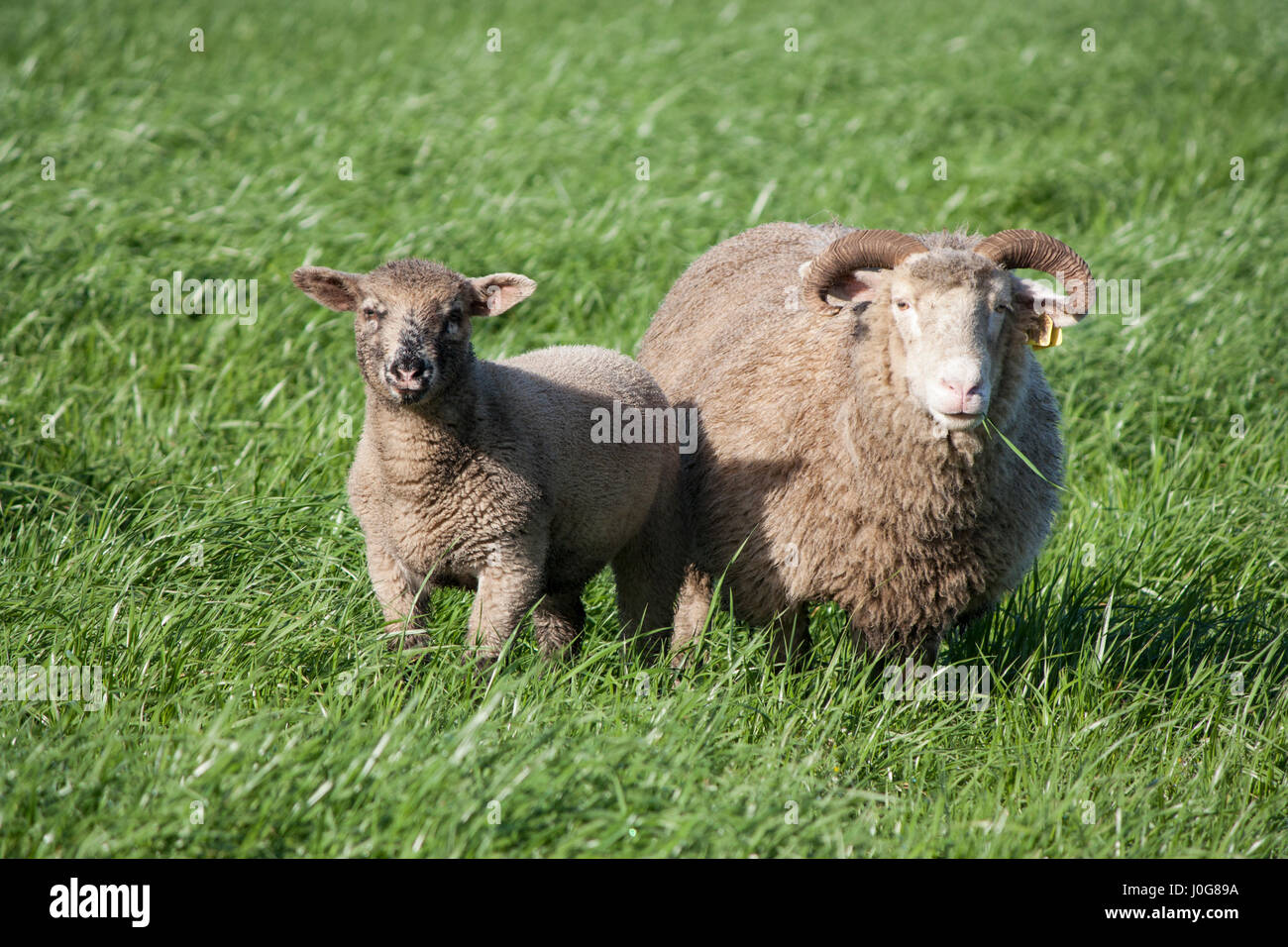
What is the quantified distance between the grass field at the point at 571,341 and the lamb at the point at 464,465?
271 mm

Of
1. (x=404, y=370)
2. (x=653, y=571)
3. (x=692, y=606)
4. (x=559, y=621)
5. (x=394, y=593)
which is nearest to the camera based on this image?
(x=404, y=370)

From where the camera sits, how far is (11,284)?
263 inches

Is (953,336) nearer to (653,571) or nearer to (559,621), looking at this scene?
(653,571)

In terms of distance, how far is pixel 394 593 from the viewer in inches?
160

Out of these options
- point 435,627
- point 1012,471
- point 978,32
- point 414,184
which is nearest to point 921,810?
point 1012,471

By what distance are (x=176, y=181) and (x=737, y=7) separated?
26.0 ft

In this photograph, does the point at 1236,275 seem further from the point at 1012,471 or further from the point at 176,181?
the point at 176,181

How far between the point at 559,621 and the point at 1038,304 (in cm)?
202

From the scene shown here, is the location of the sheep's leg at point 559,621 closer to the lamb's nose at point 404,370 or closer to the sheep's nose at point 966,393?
the lamb's nose at point 404,370

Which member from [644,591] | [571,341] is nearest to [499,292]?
[644,591]

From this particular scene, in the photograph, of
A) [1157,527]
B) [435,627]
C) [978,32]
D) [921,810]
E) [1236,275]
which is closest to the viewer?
[921,810]

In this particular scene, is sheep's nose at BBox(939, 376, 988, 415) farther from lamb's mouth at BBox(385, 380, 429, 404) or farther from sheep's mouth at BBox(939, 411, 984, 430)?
lamb's mouth at BBox(385, 380, 429, 404)

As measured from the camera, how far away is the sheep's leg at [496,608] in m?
3.90

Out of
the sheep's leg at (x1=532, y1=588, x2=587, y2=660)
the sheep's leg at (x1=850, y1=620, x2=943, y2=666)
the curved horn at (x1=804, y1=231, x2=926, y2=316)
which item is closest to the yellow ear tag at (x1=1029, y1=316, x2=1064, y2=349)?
the curved horn at (x1=804, y1=231, x2=926, y2=316)
